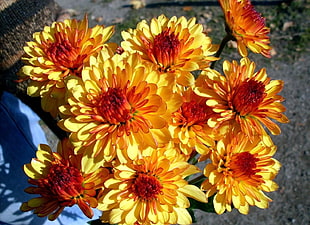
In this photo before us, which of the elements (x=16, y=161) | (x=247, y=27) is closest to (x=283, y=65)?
(x=247, y=27)

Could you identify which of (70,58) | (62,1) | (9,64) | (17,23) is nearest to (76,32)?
(70,58)

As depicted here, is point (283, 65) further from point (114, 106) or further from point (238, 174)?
point (114, 106)

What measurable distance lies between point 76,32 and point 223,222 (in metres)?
1.58

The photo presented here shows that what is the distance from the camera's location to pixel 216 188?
79 cm

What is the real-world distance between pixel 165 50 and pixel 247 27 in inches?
10.1

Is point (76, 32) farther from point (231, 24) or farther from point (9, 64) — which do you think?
point (9, 64)

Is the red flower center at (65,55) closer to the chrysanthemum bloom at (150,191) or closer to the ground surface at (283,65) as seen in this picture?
the chrysanthemum bloom at (150,191)

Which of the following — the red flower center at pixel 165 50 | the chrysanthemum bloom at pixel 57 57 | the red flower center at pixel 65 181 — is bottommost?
the red flower center at pixel 65 181

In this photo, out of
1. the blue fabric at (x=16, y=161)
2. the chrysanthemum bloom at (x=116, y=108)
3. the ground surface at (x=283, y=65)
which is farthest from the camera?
the ground surface at (x=283, y=65)

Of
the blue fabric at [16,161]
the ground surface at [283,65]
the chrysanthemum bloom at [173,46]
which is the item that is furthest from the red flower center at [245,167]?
the ground surface at [283,65]

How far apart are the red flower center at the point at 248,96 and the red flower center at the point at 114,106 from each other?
0.78ft

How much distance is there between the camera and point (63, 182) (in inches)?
28.8

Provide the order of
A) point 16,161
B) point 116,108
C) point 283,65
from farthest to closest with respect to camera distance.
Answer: point 283,65 → point 16,161 → point 116,108

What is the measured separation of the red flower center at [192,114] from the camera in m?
0.75
